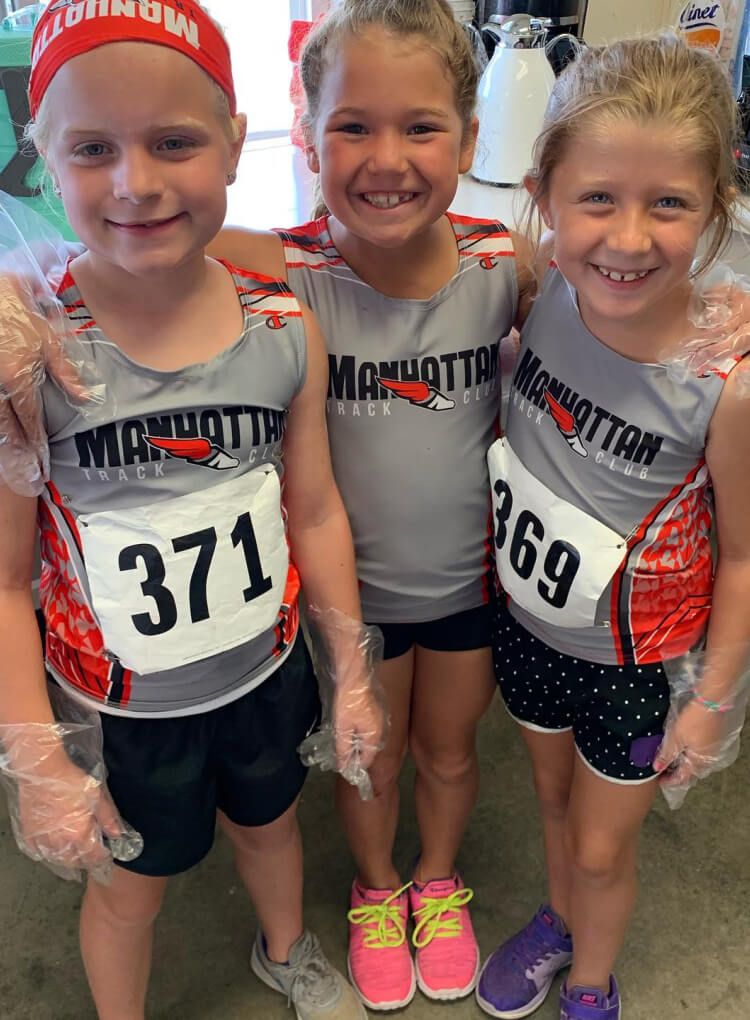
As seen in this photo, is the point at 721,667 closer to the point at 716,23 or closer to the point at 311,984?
the point at 311,984

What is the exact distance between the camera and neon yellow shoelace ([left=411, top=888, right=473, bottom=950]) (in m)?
1.30

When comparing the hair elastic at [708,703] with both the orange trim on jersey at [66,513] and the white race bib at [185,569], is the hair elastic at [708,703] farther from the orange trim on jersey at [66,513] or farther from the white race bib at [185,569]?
the orange trim on jersey at [66,513]

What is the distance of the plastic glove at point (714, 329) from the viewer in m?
0.85

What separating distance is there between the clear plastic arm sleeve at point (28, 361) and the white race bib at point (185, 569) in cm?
8

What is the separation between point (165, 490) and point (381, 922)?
0.79m

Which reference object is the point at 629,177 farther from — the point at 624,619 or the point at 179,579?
the point at 179,579

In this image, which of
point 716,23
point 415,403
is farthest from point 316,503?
point 716,23

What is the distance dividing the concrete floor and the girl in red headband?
301mm

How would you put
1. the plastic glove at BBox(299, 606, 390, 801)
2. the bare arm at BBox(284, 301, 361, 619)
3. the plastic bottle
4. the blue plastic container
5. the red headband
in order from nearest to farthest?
the red headband → the bare arm at BBox(284, 301, 361, 619) → the plastic glove at BBox(299, 606, 390, 801) → the blue plastic container → the plastic bottle

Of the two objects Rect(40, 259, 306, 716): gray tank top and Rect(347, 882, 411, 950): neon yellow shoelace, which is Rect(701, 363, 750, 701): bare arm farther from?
Rect(347, 882, 411, 950): neon yellow shoelace

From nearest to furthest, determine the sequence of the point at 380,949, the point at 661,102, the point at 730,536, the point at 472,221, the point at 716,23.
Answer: the point at 661,102, the point at 730,536, the point at 472,221, the point at 380,949, the point at 716,23

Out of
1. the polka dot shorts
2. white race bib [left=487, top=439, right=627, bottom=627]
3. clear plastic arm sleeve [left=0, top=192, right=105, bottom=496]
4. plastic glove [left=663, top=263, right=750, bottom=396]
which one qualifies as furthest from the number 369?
clear plastic arm sleeve [left=0, top=192, right=105, bottom=496]

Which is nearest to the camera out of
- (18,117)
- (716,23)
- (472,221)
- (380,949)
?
(472,221)

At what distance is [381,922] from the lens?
Answer: 130 centimetres
